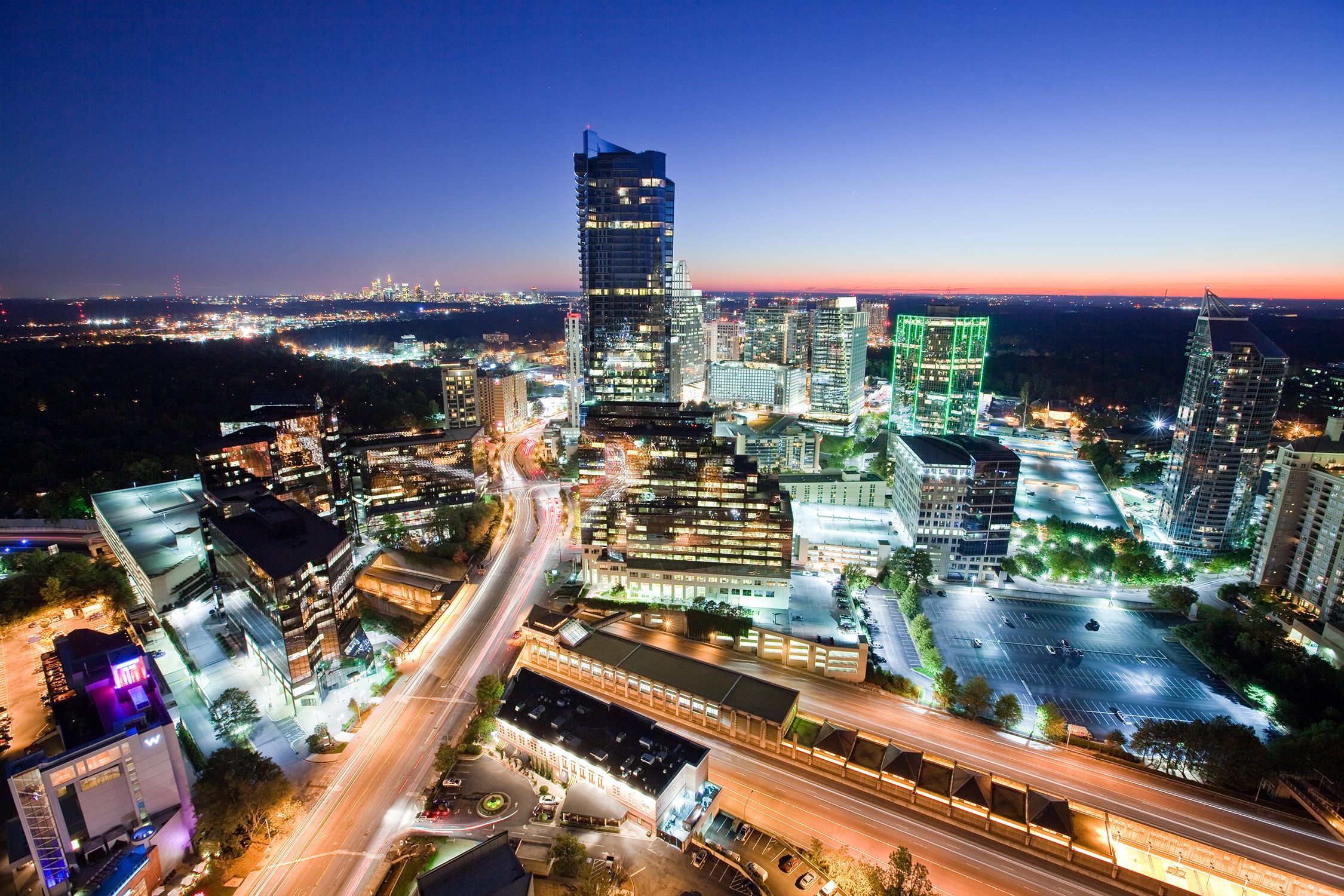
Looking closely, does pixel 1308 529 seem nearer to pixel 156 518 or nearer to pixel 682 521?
pixel 682 521

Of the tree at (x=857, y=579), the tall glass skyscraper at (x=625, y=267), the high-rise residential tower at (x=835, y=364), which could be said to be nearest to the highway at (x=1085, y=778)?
the tree at (x=857, y=579)

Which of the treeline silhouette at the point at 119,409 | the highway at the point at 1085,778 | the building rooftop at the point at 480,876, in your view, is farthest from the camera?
the treeline silhouette at the point at 119,409

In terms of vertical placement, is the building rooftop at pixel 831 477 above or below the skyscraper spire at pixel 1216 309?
below

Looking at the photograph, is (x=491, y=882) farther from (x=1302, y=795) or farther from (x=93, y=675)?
(x=1302, y=795)

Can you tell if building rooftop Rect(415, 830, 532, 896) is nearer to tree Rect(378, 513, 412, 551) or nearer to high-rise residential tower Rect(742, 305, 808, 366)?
tree Rect(378, 513, 412, 551)

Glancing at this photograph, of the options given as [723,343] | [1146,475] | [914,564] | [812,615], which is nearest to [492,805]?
[812,615]

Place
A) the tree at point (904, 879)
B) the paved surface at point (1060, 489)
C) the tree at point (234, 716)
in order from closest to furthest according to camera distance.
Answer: the tree at point (904, 879) → the tree at point (234, 716) → the paved surface at point (1060, 489)

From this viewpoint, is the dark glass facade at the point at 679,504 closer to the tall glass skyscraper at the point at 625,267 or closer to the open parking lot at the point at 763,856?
the tall glass skyscraper at the point at 625,267

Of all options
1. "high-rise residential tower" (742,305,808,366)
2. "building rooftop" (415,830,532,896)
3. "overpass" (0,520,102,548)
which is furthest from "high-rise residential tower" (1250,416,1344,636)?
"overpass" (0,520,102,548)
